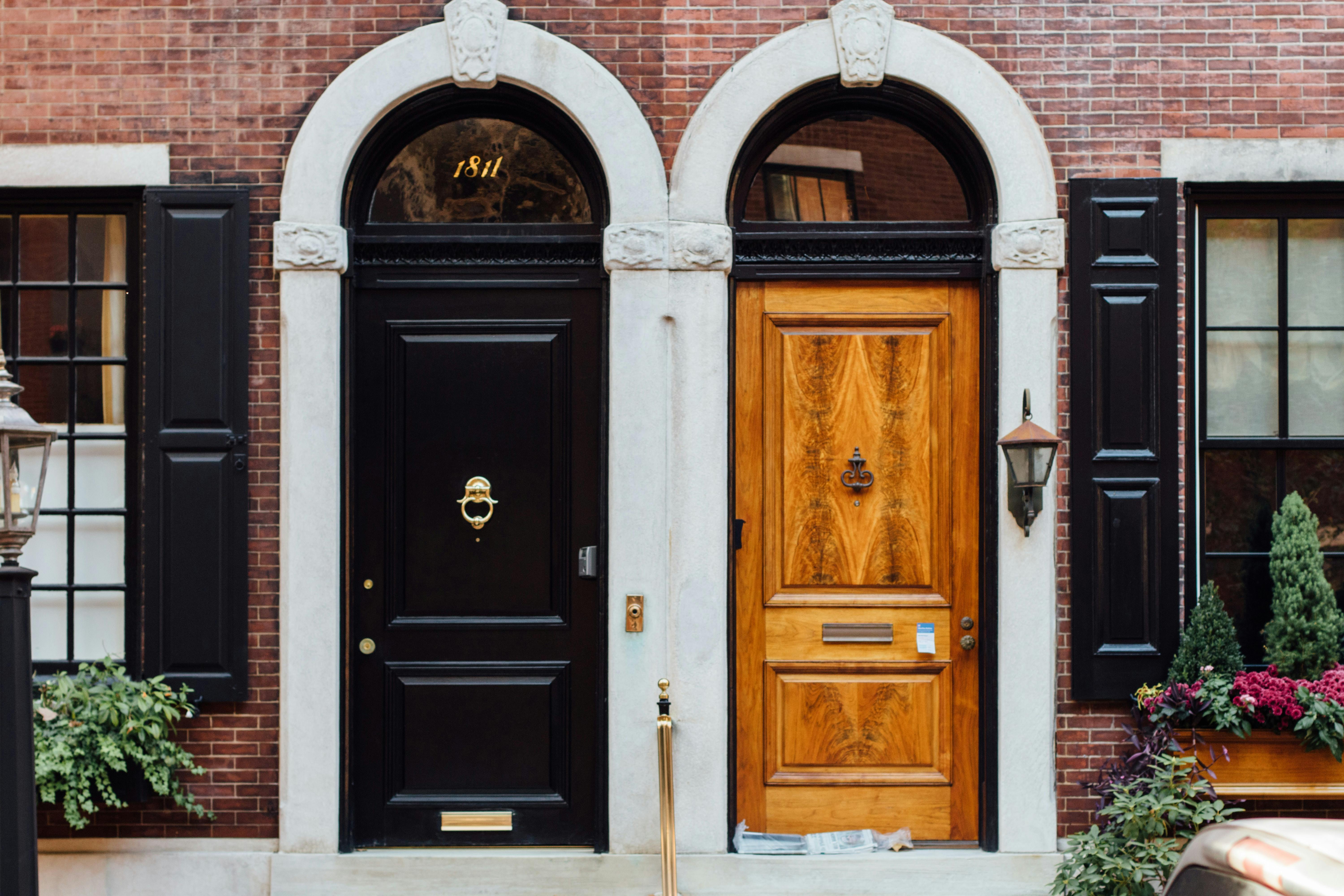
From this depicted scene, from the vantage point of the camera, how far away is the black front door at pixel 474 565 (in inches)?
203

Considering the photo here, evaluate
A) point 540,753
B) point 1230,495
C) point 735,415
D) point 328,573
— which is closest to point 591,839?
point 540,753

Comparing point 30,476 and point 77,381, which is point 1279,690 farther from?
point 30,476

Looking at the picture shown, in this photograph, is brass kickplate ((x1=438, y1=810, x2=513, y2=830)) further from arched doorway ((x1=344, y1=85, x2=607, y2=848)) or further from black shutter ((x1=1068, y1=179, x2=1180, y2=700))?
black shutter ((x1=1068, y1=179, x2=1180, y2=700))

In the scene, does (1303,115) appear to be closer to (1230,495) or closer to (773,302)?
(1230,495)

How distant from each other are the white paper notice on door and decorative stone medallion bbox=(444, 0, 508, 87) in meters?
3.50

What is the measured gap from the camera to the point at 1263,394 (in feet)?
17.3

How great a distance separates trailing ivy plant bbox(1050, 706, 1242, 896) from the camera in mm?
4297

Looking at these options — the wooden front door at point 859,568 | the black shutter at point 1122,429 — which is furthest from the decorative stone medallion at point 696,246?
the black shutter at point 1122,429

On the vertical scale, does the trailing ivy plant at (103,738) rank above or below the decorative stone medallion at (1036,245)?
below

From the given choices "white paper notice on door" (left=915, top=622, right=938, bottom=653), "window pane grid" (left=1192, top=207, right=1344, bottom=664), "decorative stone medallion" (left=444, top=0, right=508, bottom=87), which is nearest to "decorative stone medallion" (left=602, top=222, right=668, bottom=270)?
"decorative stone medallion" (left=444, top=0, right=508, bottom=87)

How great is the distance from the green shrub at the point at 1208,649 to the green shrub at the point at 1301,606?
0.21m

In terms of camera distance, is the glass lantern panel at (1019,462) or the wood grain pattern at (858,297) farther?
the wood grain pattern at (858,297)

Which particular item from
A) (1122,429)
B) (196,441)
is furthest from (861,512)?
(196,441)

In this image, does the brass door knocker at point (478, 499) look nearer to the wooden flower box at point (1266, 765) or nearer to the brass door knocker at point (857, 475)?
the brass door knocker at point (857, 475)
